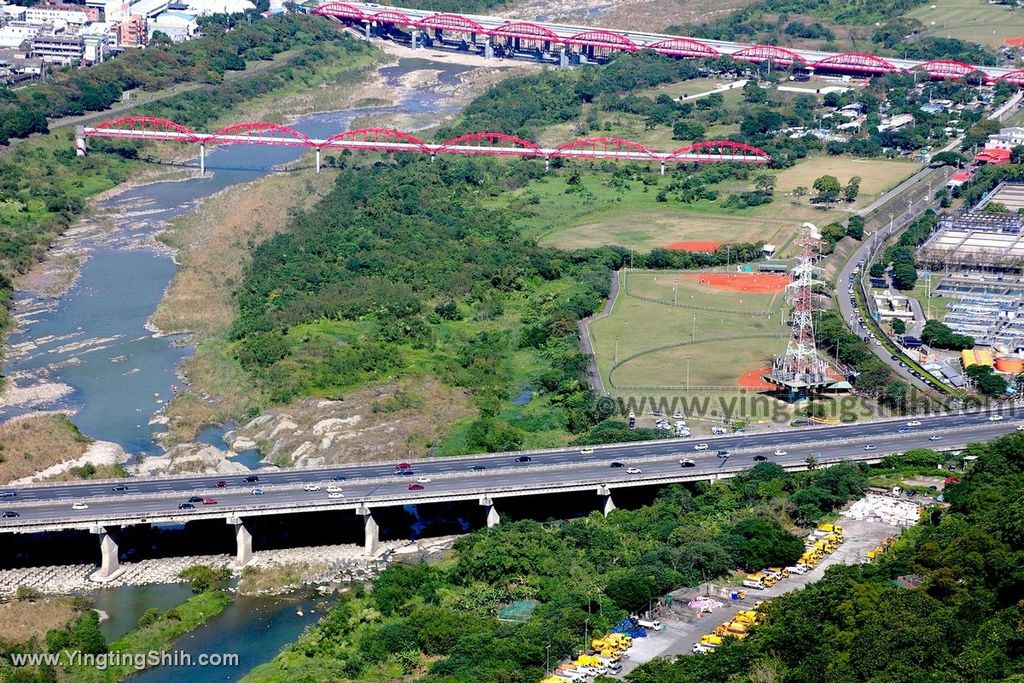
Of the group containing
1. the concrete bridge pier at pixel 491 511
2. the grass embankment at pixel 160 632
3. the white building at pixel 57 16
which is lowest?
the grass embankment at pixel 160 632

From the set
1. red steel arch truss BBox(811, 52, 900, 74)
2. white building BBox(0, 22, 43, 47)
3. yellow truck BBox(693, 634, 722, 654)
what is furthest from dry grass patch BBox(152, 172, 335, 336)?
red steel arch truss BBox(811, 52, 900, 74)

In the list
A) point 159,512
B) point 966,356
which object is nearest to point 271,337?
point 159,512

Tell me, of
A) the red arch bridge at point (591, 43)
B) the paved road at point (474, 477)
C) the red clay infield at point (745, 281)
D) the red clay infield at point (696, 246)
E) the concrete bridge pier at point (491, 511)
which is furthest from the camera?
the red arch bridge at point (591, 43)

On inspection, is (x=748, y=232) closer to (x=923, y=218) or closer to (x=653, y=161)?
(x=923, y=218)

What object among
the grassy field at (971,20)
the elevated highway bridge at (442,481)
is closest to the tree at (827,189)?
the elevated highway bridge at (442,481)

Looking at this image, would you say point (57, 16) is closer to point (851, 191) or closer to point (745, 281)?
point (851, 191)

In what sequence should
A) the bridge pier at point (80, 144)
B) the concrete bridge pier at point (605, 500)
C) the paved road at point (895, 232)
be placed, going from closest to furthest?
the concrete bridge pier at point (605, 500)
the paved road at point (895, 232)
the bridge pier at point (80, 144)

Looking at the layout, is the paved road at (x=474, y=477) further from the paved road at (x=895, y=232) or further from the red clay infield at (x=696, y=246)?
the red clay infield at (x=696, y=246)

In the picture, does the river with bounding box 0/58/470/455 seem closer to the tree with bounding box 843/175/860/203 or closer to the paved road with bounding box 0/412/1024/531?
the paved road with bounding box 0/412/1024/531
